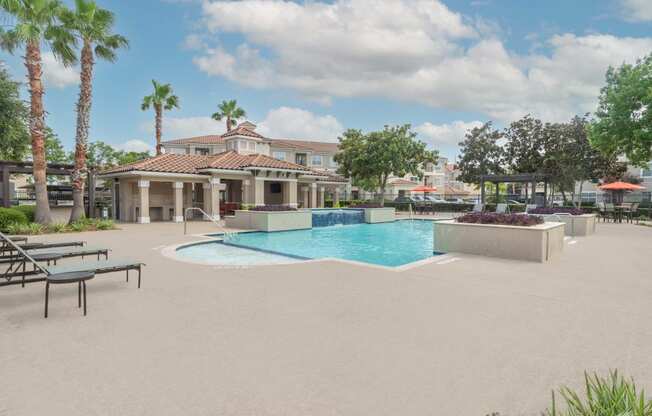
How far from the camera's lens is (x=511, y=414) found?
268cm

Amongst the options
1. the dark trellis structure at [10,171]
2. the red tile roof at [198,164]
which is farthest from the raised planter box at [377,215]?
the dark trellis structure at [10,171]

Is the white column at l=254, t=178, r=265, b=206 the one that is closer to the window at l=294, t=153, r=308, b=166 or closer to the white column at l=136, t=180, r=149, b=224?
the white column at l=136, t=180, r=149, b=224

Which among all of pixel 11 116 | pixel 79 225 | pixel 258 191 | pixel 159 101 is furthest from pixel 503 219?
pixel 159 101

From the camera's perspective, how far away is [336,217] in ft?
73.2

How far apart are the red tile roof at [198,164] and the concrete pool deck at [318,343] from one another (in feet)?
53.8

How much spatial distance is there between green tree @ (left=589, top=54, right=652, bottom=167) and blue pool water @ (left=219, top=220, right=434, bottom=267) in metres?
12.4

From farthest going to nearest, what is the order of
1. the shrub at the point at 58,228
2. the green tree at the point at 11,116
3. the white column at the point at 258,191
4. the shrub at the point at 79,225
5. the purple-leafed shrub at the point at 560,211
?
the white column at the point at 258,191
the green tree at the point at 11,116
the shrub at the point at 79,225
the shrub at the point at 58,228
the purple-leafed shrub at the point at 560,211

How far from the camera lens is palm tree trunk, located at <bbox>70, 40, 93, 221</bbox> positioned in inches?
700

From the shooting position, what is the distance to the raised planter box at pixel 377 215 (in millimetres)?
23781

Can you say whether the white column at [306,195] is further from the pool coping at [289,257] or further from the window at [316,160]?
the window at [316,160]

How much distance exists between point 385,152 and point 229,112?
2178 centimetres

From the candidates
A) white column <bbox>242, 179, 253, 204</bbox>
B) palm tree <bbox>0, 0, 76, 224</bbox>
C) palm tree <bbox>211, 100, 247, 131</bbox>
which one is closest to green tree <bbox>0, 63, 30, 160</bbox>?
palm tree <bbox>0, 0, 76, 224</bbox>

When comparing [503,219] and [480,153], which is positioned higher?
[480,153]

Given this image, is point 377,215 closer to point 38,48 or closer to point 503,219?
point 503,219
